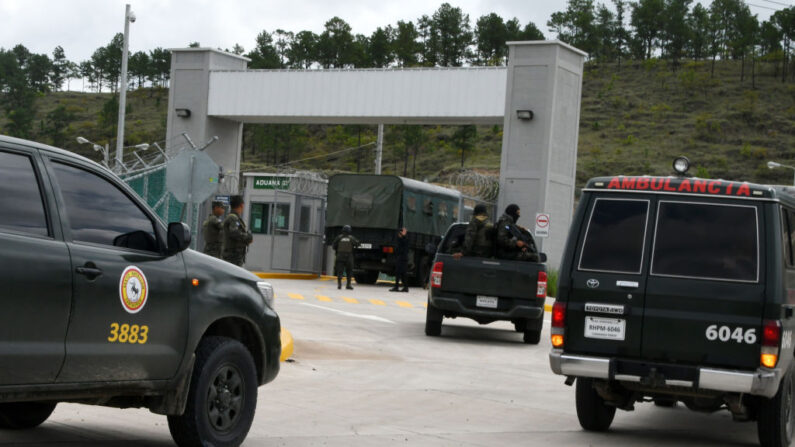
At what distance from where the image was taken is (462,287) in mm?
16953

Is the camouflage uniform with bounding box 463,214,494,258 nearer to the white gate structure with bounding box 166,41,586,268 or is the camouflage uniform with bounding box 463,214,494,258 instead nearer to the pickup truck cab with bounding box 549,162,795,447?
the pickup truck cab with bounding box 549,162,795,447

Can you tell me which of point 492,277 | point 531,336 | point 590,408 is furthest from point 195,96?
point 590,408

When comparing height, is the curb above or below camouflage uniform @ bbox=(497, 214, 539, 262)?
below

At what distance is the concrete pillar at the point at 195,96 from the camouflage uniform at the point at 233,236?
23446mm

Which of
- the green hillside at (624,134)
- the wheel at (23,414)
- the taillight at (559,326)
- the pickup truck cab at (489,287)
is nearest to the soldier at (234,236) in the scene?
the pickup truck cab at (489,287)

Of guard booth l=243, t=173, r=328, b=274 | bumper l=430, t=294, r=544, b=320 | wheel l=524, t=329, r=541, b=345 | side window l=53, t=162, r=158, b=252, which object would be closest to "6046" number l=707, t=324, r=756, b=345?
side window l=53, t=162, r=158, b=252

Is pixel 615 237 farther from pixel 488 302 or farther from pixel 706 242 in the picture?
pixel 488 302

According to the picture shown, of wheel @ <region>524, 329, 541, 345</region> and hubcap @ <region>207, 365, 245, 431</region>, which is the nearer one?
hubcap @ <region>207, 365, 245, 431</region>

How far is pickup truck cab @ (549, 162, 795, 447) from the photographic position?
827 centimetres

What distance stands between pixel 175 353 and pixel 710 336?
4001 mm

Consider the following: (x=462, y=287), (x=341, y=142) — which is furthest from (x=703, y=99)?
(x=462, y=287)

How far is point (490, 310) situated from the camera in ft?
55.5

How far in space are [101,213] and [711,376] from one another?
4.55 metres

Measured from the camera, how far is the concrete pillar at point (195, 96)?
133 ft
